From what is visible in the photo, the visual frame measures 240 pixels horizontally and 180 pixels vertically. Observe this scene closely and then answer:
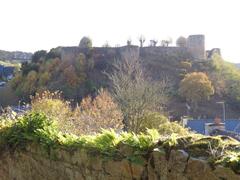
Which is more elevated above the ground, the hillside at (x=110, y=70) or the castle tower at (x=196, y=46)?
the castle tower at (x=196, y=46)

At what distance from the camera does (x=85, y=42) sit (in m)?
59.0

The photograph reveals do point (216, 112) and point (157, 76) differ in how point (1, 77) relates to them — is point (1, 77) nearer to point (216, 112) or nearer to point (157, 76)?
point (157, 76)

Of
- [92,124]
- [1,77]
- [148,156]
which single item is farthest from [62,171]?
[1,77]

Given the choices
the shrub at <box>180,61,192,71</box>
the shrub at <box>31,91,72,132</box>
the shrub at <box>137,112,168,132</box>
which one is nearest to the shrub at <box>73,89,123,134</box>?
the shrub at <box>31,91,72,132</box>

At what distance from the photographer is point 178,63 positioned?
198 feet

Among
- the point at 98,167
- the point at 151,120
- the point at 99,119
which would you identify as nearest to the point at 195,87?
the point at 151,120

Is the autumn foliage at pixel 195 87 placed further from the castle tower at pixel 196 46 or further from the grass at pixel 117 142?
the grass at pixel 117 142

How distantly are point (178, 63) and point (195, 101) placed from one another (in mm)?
11820

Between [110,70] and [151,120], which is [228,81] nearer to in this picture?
[110,70]

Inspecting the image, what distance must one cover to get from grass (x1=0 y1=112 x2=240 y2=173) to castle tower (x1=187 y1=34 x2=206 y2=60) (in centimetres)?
5748

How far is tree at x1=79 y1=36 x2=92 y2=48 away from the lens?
191 feet

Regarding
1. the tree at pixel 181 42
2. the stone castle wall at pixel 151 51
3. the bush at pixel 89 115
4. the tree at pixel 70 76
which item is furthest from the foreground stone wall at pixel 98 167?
the tree at pixel 181 42

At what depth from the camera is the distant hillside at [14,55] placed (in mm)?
96375

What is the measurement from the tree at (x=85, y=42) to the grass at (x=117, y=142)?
5174 centimetres
